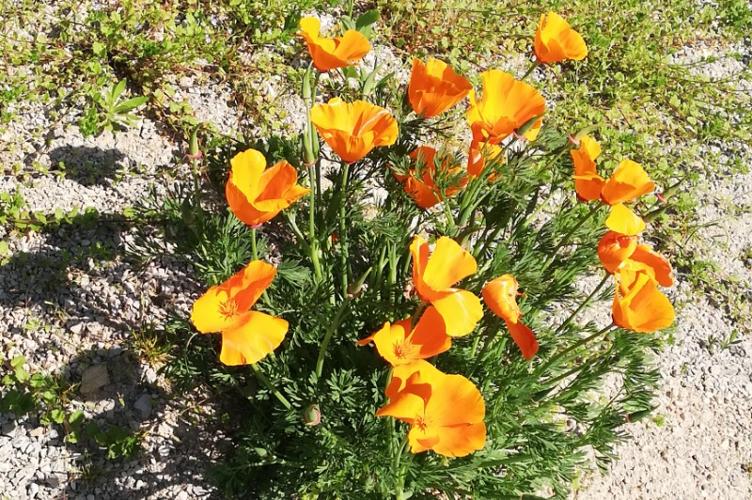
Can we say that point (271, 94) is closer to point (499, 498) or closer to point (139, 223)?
point (139, 223)

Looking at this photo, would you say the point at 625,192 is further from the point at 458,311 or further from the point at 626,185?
the point at 458,311

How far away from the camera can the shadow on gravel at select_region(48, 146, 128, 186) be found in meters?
2.56

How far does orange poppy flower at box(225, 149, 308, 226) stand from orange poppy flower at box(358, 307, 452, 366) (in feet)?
1.19

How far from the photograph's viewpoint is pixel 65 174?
8.34 feet

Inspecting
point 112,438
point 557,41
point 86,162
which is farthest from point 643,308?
point 86,162

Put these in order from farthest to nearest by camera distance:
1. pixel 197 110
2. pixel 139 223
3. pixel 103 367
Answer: pixel 197 110 → pixel 139 223 → pixel 103 367

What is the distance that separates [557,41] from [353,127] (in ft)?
1.99

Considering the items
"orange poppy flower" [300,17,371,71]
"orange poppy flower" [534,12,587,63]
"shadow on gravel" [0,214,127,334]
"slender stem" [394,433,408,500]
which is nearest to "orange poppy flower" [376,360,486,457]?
"slender stem" [394,433,408,500]

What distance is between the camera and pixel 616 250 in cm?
175

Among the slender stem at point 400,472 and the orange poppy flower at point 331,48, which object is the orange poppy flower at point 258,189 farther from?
the slender stem at point 400,472

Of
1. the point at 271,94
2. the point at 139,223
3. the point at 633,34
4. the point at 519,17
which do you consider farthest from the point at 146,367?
the point at 633,34

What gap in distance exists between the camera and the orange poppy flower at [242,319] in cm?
155

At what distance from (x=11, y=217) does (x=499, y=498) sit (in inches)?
68.9

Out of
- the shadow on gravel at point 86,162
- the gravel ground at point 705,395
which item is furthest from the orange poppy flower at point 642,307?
the shadow on gravel at point 86,162
